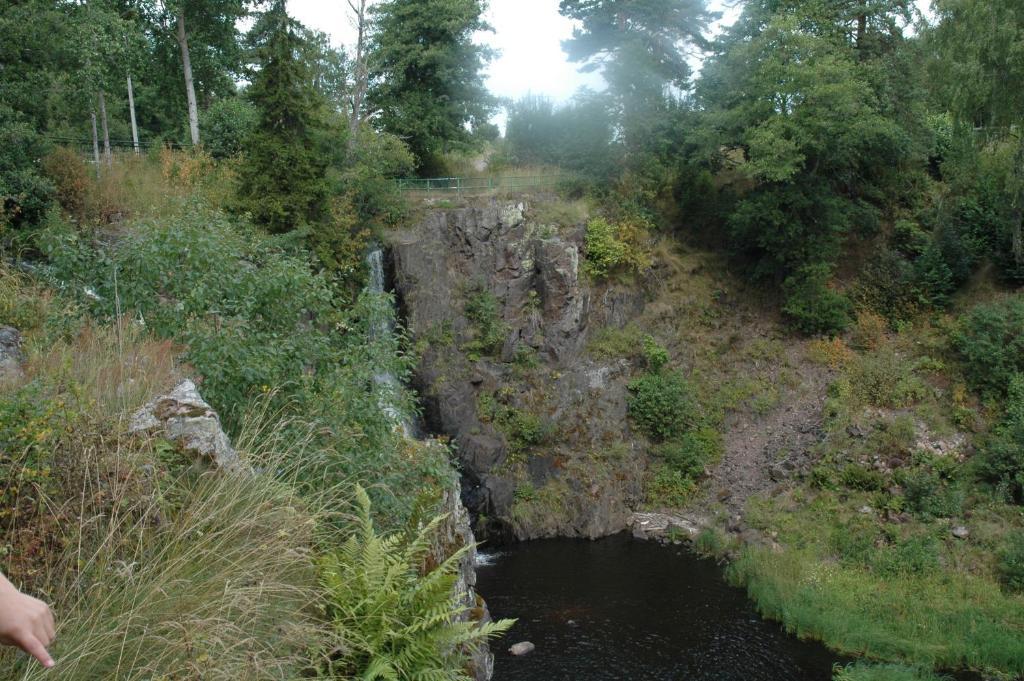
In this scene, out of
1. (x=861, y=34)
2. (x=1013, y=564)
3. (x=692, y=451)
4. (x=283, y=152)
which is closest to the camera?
(x=1013, y=564)

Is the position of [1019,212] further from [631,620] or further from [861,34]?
[631,620]

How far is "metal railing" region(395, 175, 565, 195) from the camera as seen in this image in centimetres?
2372

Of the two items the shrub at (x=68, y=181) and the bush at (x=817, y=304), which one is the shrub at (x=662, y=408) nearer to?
the bush at (x=817, y=304)

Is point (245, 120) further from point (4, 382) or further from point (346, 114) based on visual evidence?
point (4, 382)

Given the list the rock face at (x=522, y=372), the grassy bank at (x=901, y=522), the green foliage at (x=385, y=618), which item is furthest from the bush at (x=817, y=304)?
the green foliage at (x=385, y=618)

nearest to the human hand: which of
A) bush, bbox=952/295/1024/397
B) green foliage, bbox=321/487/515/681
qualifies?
green foliage, bbox=321/487/515/681

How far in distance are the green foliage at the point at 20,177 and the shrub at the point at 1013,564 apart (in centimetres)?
2104

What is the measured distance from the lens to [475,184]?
2458 cm

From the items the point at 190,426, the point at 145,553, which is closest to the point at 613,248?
the point at 190,426

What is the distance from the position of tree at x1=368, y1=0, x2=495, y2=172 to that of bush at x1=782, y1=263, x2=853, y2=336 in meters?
12.3

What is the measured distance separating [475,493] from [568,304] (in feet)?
20.1

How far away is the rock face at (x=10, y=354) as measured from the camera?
212 inches

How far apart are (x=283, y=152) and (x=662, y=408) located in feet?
38.6

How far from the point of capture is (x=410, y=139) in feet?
84.4
